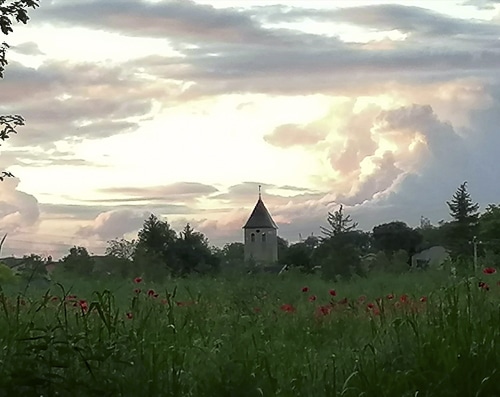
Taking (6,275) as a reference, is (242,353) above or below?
below

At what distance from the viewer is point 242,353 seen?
19.0ft

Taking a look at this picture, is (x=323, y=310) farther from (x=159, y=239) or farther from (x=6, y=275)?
(x=159, y=239)

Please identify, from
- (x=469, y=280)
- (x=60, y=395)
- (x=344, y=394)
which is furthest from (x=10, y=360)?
(x=469, y=280)

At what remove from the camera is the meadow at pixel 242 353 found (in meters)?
4.69

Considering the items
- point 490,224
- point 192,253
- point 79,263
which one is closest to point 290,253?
point 192,253

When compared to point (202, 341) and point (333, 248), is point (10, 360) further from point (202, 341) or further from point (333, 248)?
point (333, 248)

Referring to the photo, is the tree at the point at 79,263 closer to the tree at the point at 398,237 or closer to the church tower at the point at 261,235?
the church tower at the point at 261,235

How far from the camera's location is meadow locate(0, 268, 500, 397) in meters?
4.69

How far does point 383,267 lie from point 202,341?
10.6 m

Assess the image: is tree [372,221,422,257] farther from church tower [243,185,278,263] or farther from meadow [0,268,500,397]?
meadow [0,268,500,397]

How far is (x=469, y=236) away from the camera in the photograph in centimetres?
2166

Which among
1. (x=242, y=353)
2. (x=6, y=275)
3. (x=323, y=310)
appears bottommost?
(x=242, y=353)

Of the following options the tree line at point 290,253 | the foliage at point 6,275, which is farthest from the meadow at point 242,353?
the tree line at point 290,253

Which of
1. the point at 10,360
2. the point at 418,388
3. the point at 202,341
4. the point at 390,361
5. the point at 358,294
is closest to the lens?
the point at 10,360
